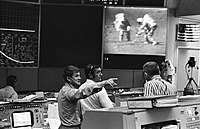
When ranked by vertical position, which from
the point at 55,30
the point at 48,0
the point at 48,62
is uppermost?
the point at 48,0

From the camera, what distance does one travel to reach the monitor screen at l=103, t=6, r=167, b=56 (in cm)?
761

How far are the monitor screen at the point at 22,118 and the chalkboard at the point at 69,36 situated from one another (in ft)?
11.6

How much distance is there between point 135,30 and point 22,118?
4066 millimetres

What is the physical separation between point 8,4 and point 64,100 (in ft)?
11.5

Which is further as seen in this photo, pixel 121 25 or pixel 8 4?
pixel 121 25

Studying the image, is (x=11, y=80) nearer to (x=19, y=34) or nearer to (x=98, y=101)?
(x=19, y=34)

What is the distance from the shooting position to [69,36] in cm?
755

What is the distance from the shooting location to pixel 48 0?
7598 mm

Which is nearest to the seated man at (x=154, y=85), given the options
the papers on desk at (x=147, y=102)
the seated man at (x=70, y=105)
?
the seated man at (x=70, y=105)

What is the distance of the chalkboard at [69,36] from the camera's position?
753cm

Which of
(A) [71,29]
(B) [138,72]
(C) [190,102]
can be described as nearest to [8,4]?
(A) [71,29]

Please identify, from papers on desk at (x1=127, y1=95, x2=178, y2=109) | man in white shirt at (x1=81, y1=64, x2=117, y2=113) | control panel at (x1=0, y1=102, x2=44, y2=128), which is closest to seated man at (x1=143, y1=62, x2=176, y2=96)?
man in white shirt at (x1=81, y1=64, x2=117, y2=113)

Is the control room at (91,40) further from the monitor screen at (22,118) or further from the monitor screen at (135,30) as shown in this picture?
the monitor screen at (22,118)

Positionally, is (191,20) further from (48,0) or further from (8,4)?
(8,4)
